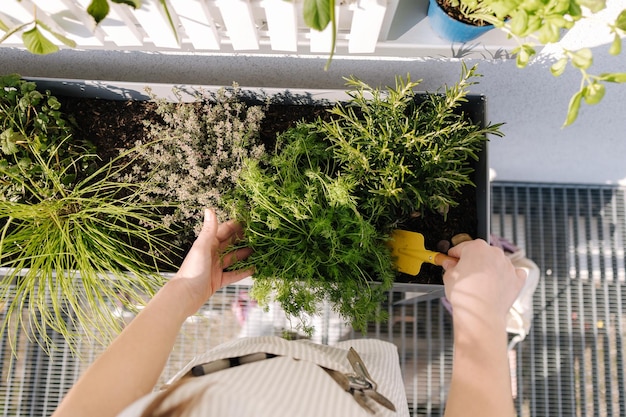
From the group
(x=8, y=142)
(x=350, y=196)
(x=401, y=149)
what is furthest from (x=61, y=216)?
(x=401, y=149)

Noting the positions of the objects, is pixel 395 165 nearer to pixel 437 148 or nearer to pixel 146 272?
pixel 437 148

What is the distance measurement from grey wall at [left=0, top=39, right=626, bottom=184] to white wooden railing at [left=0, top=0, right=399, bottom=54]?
7 cm

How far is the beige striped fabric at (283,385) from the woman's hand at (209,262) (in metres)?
0.15

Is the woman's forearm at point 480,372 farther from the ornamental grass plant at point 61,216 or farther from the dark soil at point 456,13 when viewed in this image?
the ornamental grass plant at point 61,216

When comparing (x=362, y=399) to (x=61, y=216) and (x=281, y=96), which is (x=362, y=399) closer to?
(x=281, y=96)

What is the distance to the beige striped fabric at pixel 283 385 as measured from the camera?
0.63 meters

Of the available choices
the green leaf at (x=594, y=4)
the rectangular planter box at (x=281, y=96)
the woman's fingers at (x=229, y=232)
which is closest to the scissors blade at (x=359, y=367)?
the rectangular planter box at (x=281, y=96)

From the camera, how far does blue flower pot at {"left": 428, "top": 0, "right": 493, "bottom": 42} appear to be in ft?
3.46

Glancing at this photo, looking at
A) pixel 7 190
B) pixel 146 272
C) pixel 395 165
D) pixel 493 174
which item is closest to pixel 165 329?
pixel 146 272

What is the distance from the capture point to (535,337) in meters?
1.74

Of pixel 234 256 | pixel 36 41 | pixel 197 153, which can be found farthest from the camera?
pixel 197 153

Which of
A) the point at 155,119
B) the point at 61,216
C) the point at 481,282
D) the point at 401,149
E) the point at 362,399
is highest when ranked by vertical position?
the point at 155,119

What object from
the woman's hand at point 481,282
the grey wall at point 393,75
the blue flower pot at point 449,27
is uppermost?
the blue flower pot at point 449,27

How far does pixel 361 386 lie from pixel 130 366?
1.37 feet
